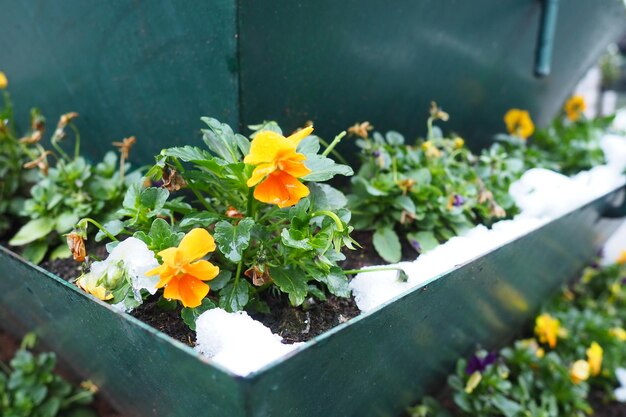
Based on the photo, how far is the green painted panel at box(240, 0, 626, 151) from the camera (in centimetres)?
99

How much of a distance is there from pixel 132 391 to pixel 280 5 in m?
0.74

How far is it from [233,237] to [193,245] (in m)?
0.09

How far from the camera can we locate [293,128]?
1.12 metres

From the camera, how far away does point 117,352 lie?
2.48 ft

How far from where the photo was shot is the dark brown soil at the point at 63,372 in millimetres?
1126

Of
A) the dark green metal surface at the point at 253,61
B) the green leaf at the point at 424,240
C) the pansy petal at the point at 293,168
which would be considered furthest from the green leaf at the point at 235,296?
the green leaf at the point at 424,240

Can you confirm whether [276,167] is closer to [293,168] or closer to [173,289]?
[293,168]

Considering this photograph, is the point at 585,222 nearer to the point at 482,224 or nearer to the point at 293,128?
the point at 482,224

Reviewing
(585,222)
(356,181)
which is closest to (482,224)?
(356,181)

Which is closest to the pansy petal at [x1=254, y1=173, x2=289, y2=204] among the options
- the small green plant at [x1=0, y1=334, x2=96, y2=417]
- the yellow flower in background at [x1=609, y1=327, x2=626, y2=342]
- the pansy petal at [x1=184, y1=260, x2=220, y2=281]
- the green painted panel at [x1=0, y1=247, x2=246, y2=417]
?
the pansy petal at [x1=184, y1=260, x2=220, y2=281]

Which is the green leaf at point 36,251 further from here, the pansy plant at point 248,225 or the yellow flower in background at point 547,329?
the yellow flower in background at point 547,329

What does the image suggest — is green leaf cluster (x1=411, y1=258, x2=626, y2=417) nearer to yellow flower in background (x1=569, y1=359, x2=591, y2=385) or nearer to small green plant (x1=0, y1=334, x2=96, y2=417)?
yellow flower in background (x1=569, y1=359, x2=591, y2=385)

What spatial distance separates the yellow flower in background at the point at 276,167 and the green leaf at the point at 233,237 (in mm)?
72

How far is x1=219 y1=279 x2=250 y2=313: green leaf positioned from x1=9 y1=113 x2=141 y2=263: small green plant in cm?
44
